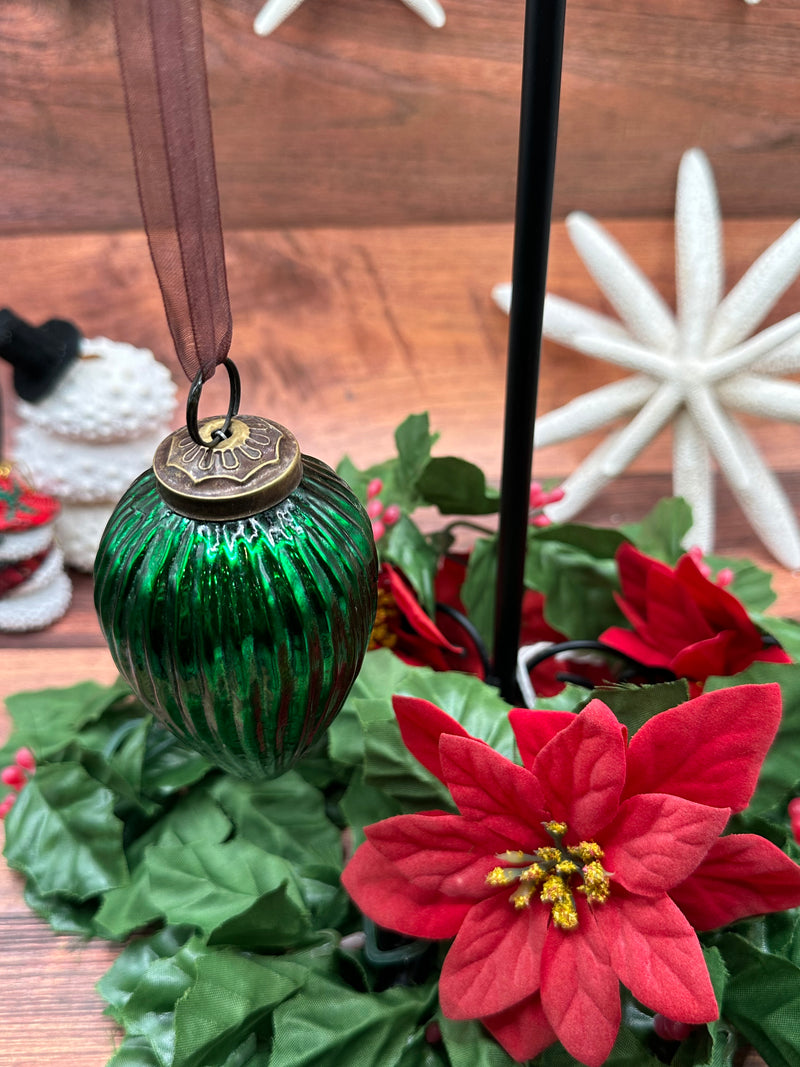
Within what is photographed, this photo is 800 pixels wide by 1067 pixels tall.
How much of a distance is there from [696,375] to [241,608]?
0.42 m

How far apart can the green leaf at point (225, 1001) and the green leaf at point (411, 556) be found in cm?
18

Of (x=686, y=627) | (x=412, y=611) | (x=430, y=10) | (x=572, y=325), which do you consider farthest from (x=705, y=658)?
(x=430, y=10)

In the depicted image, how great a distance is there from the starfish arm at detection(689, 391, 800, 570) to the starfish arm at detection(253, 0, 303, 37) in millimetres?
355

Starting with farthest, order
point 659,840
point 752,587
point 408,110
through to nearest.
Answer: point 408,110
point 752,587
point 659,840

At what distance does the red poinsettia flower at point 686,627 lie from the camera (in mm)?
410

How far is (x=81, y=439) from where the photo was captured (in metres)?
0.59

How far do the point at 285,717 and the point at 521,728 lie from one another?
0.24 ft

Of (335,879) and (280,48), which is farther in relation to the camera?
(280,48)

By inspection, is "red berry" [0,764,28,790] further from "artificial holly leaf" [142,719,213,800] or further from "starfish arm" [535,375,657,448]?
"starfish arm" [535,375,657,448]

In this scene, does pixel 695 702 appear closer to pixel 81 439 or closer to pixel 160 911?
pixel 160 911

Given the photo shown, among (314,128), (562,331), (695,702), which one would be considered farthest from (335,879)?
(314,128)

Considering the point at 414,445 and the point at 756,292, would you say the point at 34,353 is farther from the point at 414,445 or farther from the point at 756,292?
the point at 756,292

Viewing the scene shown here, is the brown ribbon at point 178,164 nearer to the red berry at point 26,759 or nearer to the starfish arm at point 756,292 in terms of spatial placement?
the red berry at point 26,759

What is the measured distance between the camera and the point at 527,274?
328mm
